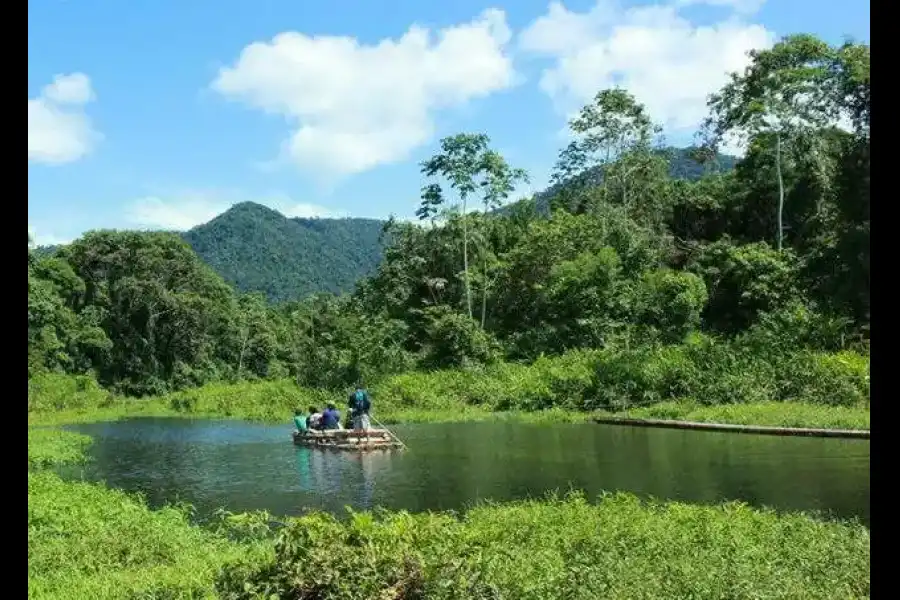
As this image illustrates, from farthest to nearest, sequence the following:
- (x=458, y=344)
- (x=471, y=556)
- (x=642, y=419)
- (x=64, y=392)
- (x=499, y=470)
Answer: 1. (x=64, y=392)
2. (x=458, y=344)
3. (x=642, y=419)
4. (x=499, y=470)
5. (x=471, y=556)

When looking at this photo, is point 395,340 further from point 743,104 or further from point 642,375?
point 743,104

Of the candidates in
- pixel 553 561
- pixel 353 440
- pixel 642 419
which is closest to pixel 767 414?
pixel 642 419

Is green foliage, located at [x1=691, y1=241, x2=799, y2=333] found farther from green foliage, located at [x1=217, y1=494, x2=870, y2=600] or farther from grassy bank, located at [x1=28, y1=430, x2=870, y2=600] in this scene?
green foliage, located at [x1=217, y1=494, x2=870, y2=600]

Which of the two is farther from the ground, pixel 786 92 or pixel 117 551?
pixel 786 92

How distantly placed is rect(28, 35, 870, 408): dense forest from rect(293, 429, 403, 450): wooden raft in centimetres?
986

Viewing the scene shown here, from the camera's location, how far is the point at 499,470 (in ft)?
55.5

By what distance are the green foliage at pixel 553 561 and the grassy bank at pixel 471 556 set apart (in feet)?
0.04

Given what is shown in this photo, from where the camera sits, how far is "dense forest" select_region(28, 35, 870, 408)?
93.0 feet

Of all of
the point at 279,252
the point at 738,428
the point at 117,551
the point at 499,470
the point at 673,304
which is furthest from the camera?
the point at 279,252

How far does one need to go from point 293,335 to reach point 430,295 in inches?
691

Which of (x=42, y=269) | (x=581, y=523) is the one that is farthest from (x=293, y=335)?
(x=581, y=523)

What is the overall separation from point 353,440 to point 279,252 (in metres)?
106

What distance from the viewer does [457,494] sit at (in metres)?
14.3

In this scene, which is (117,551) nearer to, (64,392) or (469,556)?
(469,556)
